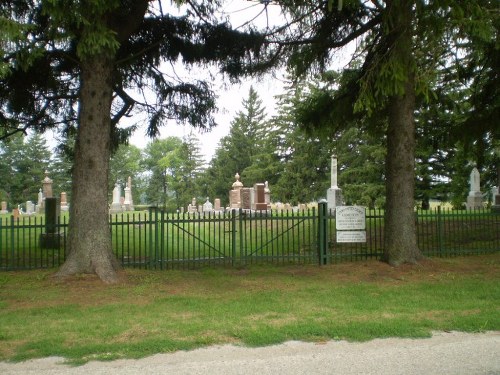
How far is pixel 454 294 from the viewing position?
7.71 m

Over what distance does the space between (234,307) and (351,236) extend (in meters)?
4.83

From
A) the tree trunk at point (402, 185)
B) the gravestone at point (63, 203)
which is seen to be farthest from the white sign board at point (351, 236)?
the gravestone at point (63, 203)

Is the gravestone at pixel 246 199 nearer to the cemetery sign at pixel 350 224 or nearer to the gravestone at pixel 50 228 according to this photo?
the gravestone at pixel 50 228

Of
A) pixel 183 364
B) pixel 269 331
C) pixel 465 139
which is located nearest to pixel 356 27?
pixel 465 139

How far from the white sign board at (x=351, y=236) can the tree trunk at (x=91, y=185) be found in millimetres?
5109

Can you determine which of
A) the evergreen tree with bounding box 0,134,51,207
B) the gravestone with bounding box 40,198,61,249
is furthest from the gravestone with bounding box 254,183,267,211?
the evergreen tree with bounding box 0,134,51,207

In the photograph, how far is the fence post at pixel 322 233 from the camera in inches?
434

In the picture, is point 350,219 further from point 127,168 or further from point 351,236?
point 127,168

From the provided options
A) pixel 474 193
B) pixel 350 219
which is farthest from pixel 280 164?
pixel 350 219

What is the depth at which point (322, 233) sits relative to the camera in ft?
36.4

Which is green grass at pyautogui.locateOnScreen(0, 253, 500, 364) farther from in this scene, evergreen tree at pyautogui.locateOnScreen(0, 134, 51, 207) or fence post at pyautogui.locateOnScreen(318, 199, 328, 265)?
evergreen tree at pyautogui.locateOnScreen(0, 134, 51, 207)

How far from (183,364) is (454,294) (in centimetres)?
501

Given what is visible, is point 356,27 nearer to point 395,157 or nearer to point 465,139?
point 395,157

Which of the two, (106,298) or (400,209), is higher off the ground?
(400,209)
